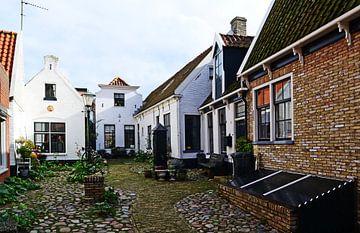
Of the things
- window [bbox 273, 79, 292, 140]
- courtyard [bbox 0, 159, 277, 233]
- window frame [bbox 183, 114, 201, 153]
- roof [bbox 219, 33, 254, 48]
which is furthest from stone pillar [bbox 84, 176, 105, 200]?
window frame [bbox 183, 114, 201, 153]

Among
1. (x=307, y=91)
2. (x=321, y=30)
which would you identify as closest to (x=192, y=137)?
(x=307, y=91)

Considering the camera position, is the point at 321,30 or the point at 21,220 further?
the point at 321,30

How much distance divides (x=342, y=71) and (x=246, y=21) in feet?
40.0

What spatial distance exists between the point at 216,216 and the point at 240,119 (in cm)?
620

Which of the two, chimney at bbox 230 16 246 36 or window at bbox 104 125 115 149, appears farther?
window at bbox 104 125 115 149

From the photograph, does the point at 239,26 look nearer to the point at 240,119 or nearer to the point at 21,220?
the point at 240,119

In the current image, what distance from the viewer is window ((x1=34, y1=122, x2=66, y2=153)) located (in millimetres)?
20562

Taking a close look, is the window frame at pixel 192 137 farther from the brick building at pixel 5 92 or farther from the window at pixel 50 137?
the brick building at pixel 5 92

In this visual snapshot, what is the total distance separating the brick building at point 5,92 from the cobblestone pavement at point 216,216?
23.1ft

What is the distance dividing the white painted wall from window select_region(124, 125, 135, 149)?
0.34 m

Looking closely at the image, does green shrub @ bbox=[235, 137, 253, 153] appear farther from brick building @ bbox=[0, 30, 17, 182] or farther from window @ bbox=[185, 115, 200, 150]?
brick building @ bbox=[0, 30, 17, 182]

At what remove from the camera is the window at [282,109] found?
8797 millimetres

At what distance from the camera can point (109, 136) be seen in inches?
1158

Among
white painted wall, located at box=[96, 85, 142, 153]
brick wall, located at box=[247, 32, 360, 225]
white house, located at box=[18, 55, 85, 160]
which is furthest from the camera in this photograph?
white painted wall, located at box=[96, 85, 142, 153]
